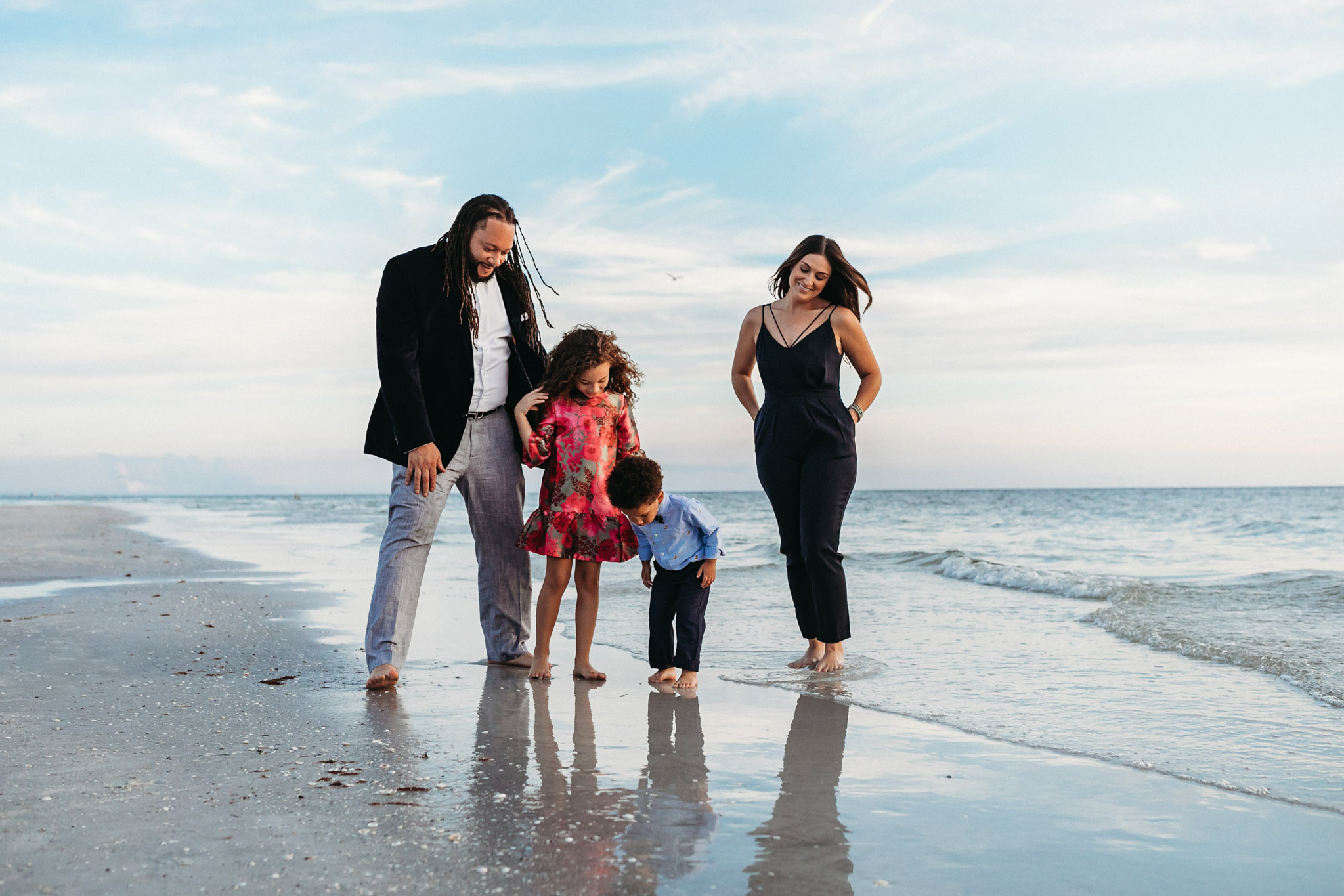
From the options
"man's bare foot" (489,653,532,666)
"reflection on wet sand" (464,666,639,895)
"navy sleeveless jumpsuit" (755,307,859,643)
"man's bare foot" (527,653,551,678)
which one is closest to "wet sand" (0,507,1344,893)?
"reflection on wet sand" (464,666,639,895)

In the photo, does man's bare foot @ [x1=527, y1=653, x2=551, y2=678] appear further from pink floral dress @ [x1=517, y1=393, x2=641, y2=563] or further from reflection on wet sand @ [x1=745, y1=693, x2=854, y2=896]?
reflection on wet sand @ [x1=745, y1=693, x2=854, y2=896]

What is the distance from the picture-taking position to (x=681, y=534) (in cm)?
382

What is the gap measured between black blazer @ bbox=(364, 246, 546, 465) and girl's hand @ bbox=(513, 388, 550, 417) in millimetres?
200

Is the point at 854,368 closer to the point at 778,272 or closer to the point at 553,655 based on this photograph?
the point at 778,272

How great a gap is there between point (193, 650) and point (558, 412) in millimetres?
2017

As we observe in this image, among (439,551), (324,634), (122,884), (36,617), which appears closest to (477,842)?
(122,884)

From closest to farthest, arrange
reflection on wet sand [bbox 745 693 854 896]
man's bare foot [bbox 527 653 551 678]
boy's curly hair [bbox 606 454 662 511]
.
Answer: reflection on wet sand [bbox 745 693 854 896] < boy's curly hair [bbox 606 454 662 511] < man's bare foot [bbox 527 653 551 678]

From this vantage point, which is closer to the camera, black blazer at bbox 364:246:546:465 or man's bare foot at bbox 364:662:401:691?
man's bare foot at bbox 364:662:401:691

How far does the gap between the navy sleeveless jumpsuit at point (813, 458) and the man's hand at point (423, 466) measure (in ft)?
4.65

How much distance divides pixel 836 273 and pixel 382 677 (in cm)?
248

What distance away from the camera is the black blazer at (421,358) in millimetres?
3754

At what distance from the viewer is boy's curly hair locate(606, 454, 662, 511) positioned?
367cm

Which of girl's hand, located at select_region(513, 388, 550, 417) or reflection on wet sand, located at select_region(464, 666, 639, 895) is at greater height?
girl's hand, located at select_region(513, 388, 550, 417)

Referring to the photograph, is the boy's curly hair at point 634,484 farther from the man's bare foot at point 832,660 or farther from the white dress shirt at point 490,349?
the man's bare foot at point 832,660
